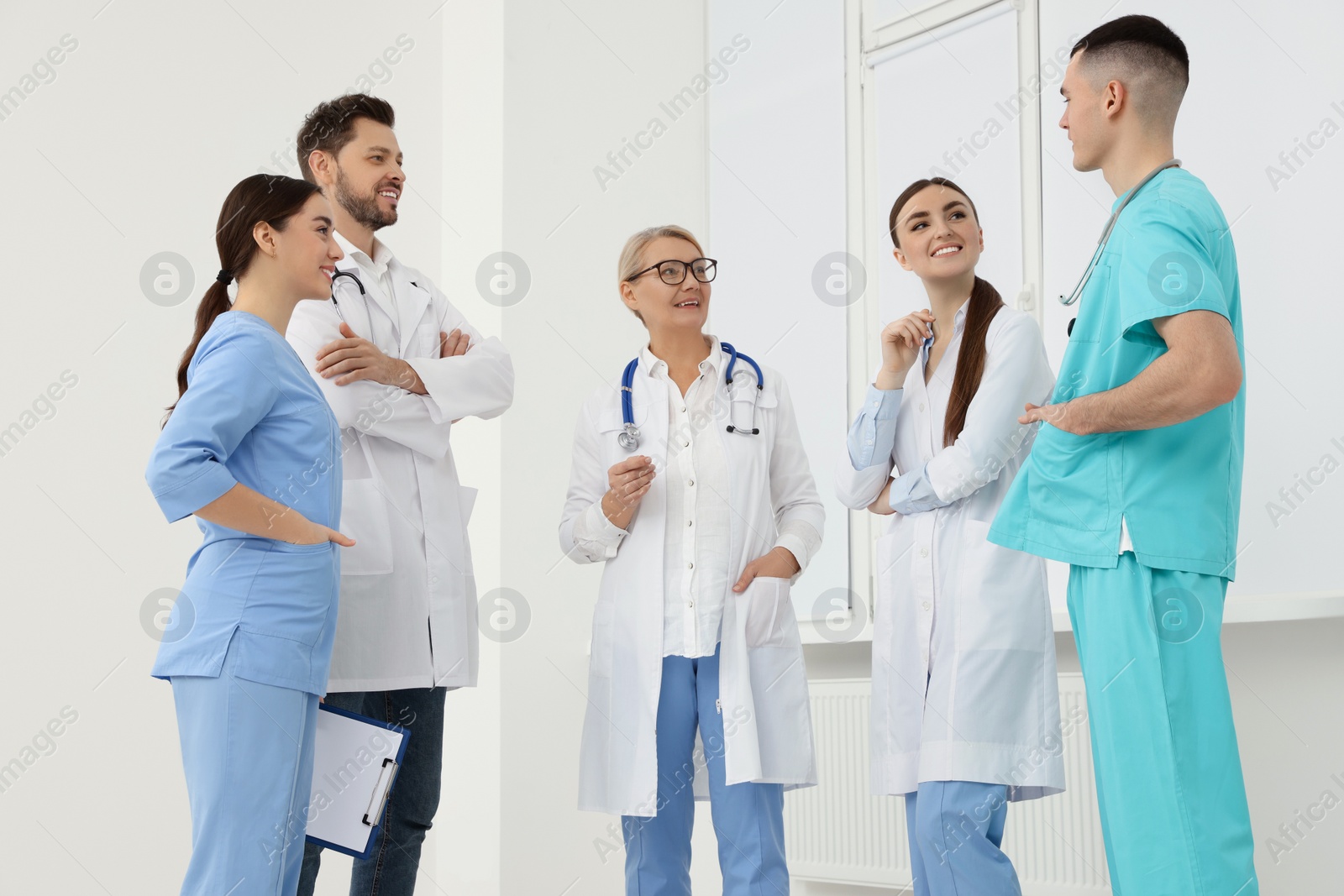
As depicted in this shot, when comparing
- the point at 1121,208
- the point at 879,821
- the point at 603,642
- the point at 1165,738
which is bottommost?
the point at 879,821

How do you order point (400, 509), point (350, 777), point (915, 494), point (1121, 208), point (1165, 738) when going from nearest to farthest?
1. point (1165, 738)
2. point (1121, 208)
3. point (350, 777)
4. point (915, 494)
5. point (400, 509)

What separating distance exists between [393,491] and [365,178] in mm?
714

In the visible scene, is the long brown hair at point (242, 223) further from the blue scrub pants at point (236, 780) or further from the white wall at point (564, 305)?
the white wall at point (564, 305)

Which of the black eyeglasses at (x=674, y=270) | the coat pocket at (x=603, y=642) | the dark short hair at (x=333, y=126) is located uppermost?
the dark short hair at (x=333, y=126)

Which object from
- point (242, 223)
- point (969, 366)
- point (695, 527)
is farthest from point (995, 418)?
point (242, 223)

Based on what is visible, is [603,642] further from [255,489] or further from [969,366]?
[969,366]

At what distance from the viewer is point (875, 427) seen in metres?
2.27

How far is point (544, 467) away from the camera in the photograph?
442 centimetres

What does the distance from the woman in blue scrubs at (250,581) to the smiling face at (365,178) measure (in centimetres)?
47

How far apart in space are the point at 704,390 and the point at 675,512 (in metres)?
0.30

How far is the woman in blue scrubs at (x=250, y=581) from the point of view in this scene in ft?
5.58

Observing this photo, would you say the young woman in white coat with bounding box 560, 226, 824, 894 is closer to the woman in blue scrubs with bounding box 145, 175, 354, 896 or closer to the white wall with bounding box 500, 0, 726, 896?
the woman in blue scrubs with bounding box 145, 175, 354, 896

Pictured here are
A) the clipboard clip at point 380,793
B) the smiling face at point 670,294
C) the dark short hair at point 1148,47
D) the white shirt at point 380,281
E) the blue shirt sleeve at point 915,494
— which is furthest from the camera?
the smiling face at point 670,294

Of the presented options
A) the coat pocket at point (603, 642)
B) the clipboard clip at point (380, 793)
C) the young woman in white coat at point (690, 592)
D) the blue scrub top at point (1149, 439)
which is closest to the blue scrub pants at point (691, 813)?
the young woman in white coat at point (690, 592)
